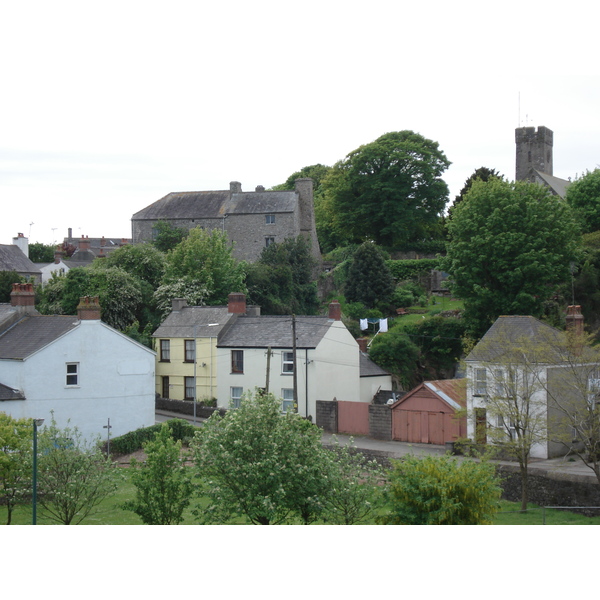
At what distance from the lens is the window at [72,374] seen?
32.3m

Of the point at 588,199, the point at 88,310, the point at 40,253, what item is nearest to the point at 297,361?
the point at 88,310

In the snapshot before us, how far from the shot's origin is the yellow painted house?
40875 millimetres

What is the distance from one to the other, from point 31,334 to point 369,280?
25.0 m

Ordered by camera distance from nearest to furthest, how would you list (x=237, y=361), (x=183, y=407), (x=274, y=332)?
1. (x=274, y=332)
2. (x=237, y=361)
3. (x=183, y=407)

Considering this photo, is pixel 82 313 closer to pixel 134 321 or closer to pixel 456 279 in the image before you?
pixel 134 321

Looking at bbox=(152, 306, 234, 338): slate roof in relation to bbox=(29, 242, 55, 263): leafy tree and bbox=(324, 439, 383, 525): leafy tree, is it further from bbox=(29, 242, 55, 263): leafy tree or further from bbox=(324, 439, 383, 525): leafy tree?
bbox=(29, 242, 55, 263): leafy tree

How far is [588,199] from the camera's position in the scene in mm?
54312

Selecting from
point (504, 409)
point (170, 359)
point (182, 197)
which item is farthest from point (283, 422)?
point (182, 197)

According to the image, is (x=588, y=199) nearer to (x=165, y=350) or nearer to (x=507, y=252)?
(x=507, y=252)

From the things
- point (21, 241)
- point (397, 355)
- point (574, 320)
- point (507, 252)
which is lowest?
point (397, 355)

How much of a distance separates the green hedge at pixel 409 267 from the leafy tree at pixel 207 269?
11.4 metres

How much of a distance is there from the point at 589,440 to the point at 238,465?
14418 millimetres

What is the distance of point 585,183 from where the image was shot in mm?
54719

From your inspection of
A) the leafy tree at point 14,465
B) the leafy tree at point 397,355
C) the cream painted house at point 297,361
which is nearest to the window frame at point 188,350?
the cream painted house at point 297,361
